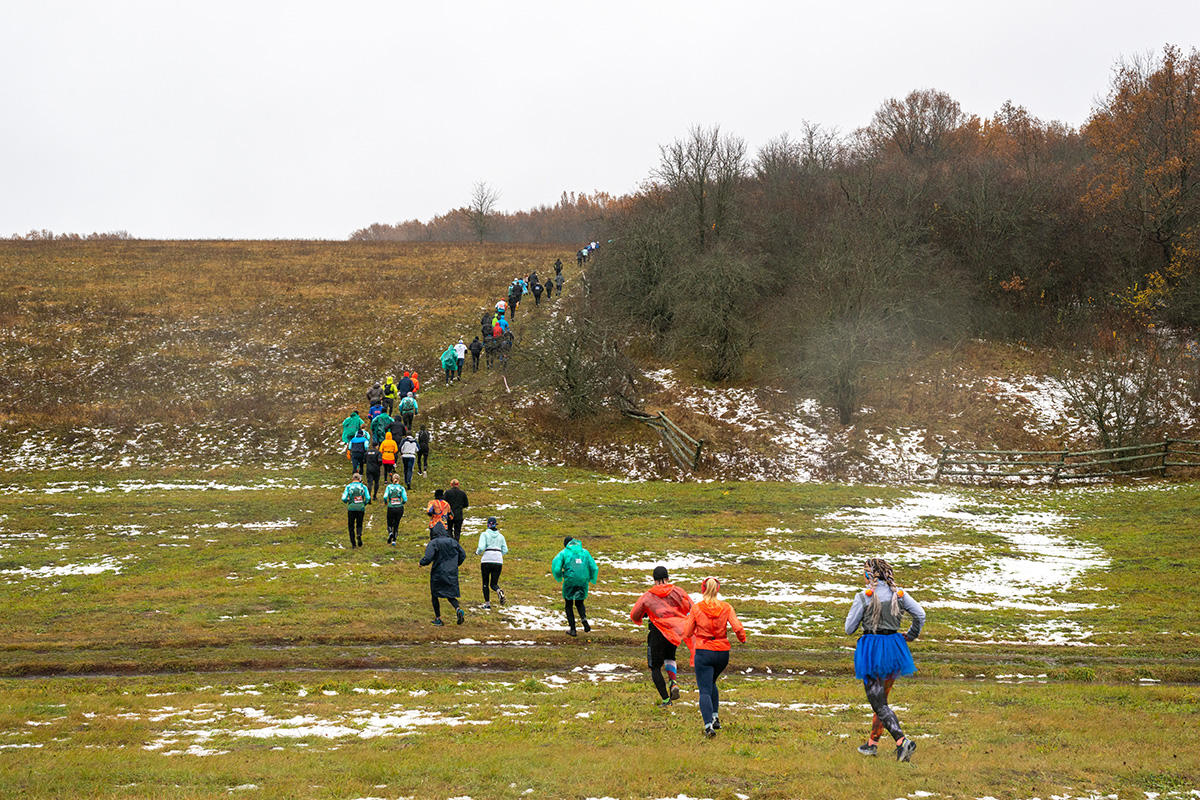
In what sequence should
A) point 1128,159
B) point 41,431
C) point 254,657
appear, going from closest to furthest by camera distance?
point 254,657 → point 41,431 → point 1128,159

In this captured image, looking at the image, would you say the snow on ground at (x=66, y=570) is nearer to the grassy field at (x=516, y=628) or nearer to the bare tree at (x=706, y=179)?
the grassy field at (x=516, y=628)

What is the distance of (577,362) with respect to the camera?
3566 centimetres

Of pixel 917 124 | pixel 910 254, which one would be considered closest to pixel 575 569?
pixel 910 254

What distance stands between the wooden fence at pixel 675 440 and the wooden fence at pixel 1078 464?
10.0 m

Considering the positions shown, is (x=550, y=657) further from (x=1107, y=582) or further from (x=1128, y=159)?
(x=1128, y=159)

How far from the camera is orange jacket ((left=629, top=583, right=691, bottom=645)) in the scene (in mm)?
9750

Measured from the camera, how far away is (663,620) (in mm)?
9766

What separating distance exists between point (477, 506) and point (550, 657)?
12377 millimetres

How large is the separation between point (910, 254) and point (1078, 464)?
16.7m

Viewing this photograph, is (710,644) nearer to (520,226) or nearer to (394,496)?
(394,496)

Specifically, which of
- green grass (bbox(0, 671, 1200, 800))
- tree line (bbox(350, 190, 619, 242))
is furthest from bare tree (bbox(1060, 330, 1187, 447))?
tree line (bbox(350, 190, 619, 242))

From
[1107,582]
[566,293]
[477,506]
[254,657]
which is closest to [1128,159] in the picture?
[566,293]

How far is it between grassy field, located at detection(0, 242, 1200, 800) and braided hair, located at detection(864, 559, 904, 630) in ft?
4.61

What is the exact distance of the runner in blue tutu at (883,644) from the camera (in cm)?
770
